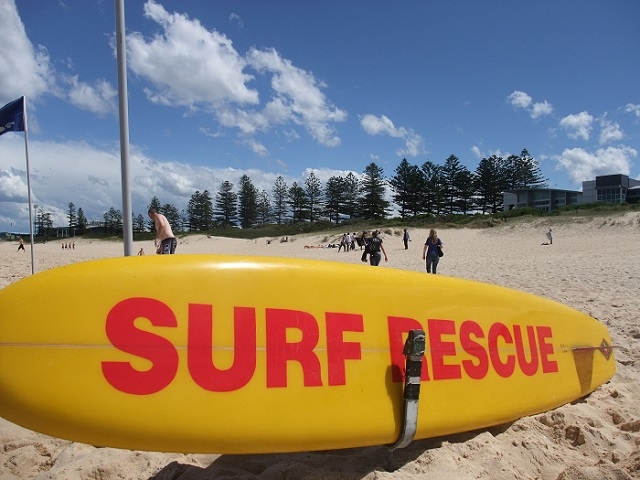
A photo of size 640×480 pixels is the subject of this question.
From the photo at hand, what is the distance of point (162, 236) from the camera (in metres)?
6.21

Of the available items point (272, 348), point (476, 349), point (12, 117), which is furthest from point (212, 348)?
point (12, 117)

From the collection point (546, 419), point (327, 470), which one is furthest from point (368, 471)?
point (546, 419)

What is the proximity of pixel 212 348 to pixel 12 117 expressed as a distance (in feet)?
31.5

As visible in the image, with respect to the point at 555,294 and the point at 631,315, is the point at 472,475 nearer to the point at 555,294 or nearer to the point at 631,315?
the point at 631,315

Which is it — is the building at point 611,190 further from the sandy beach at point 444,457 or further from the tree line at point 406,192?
the sandy beach at point 444,457

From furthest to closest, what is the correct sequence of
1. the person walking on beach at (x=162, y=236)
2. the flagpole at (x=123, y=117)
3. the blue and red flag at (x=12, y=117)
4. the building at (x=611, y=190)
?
the building at (x=611, y=190) < the blue and red flag at (x=12, y=117) < the person walking on beach at (x=162, y=236) < the flagpole at (x=123, y=117)

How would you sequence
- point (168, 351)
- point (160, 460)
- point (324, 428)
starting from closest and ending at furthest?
point (168, 351) < point (324, 428) < point (160, 460)

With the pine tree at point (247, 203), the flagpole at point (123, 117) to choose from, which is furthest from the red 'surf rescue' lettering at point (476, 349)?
the pine tree at point (247, 203)

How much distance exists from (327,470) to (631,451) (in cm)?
170

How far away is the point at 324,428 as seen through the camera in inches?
77.8

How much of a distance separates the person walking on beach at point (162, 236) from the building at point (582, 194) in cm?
4634

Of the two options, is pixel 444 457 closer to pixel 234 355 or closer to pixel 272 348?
pixel 272 348

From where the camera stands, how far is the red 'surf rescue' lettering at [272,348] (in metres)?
1.77

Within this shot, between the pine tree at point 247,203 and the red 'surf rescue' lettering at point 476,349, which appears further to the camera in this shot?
the pine tree at point 247,203
